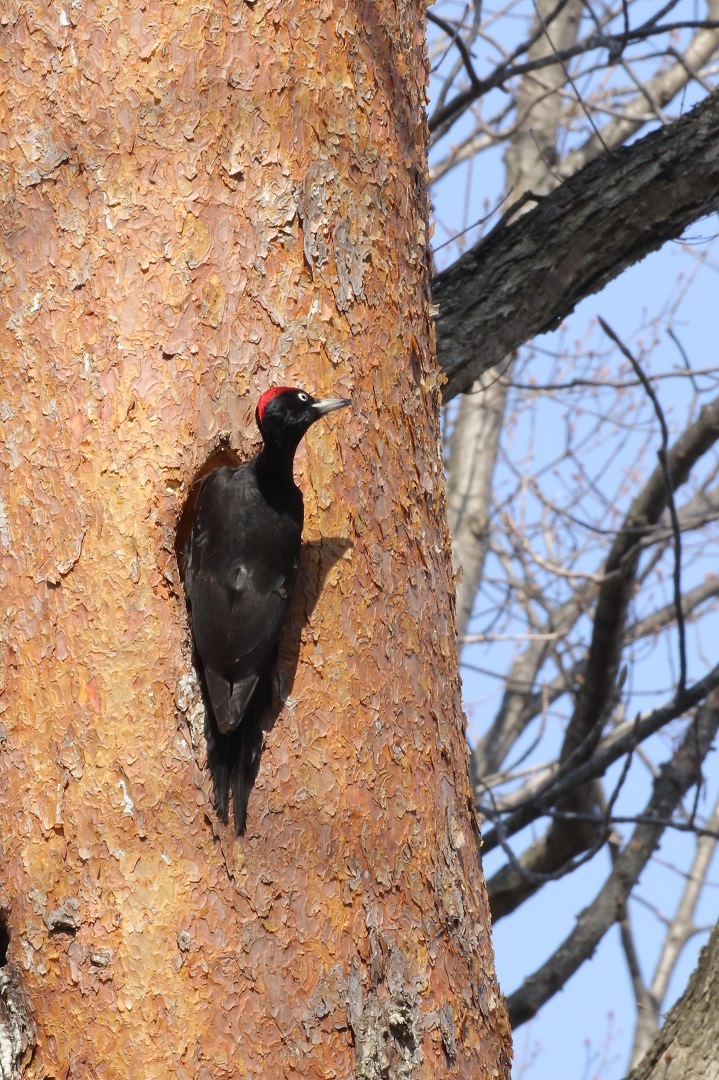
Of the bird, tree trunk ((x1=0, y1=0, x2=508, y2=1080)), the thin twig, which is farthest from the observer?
the thin twig

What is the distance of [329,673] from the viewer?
6.59 feet

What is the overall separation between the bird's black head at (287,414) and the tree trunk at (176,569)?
10cm

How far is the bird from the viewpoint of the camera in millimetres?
1933

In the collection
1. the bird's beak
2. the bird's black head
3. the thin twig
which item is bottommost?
the bird's black head

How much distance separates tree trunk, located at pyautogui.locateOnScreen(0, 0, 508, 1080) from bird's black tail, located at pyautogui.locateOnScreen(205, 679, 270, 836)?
2 cm

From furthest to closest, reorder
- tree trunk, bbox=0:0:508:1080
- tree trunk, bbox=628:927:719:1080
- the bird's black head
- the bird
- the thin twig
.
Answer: the thin twig, tree trunk, bbox=628:927:719:1080, the bird's black head, the bird, tree trunk, bbox=0:0:508:1080

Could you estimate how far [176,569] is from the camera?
206 centimetres

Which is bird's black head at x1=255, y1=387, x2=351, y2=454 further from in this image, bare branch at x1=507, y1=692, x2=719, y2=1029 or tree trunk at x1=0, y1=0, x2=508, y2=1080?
bare branch at x1=507, y1=692, x2=719, y2=1029

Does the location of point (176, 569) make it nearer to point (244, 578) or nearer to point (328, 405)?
point (244, 578)

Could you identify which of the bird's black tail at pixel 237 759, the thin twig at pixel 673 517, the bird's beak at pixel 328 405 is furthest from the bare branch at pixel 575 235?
the bird's black tail at pixel 237 759

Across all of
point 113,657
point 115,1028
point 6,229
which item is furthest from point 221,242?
point 115,1028

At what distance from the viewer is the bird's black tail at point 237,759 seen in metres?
1.89

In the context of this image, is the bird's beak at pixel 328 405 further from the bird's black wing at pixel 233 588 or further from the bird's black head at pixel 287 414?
the bird's black wing at pixel 233 588

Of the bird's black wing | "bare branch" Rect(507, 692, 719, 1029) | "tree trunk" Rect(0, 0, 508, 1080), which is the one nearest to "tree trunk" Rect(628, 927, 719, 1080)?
"tree trunk" Rect(0, 0, 508, 1080)
